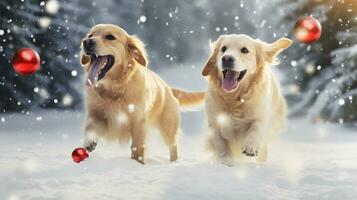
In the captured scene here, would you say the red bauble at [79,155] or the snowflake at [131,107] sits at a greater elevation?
the snowflake at [131,107]

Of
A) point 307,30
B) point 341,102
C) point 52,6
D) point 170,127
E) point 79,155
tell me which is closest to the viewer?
point 79,155

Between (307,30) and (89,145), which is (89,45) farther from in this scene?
(307,30)

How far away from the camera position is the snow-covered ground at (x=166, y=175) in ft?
13.4

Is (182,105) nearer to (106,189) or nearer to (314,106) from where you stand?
(106,189)

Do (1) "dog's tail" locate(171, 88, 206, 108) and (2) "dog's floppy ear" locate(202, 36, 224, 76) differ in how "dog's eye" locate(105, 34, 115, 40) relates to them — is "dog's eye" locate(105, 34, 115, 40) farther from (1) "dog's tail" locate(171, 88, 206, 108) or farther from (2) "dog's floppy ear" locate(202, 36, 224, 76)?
(1) "dog's tail" locate(171, 88, 206, 108)

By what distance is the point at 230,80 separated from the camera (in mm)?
4918

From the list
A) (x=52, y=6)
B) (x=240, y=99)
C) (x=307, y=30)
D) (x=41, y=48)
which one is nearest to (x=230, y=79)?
(x=240, y=99)

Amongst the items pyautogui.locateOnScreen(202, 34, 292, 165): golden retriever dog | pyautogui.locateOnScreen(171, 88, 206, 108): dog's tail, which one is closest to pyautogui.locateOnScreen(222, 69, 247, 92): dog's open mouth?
pyautogui.locateOnScreen(202, 34, 292, 165): golden retriever dog

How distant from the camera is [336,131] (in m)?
8.36

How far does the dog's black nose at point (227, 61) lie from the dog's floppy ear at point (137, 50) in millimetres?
895

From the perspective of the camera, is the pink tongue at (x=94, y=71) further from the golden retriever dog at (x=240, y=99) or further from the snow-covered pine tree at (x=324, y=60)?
the snow-covered pine tree at (x=324, y=60)

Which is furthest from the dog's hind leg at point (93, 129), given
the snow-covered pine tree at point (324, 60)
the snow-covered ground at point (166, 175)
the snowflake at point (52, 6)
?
the snowflake at point (52, 6)

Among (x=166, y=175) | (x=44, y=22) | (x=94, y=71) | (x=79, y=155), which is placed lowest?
(x=166, y=175)

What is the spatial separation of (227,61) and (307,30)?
2.48ft
